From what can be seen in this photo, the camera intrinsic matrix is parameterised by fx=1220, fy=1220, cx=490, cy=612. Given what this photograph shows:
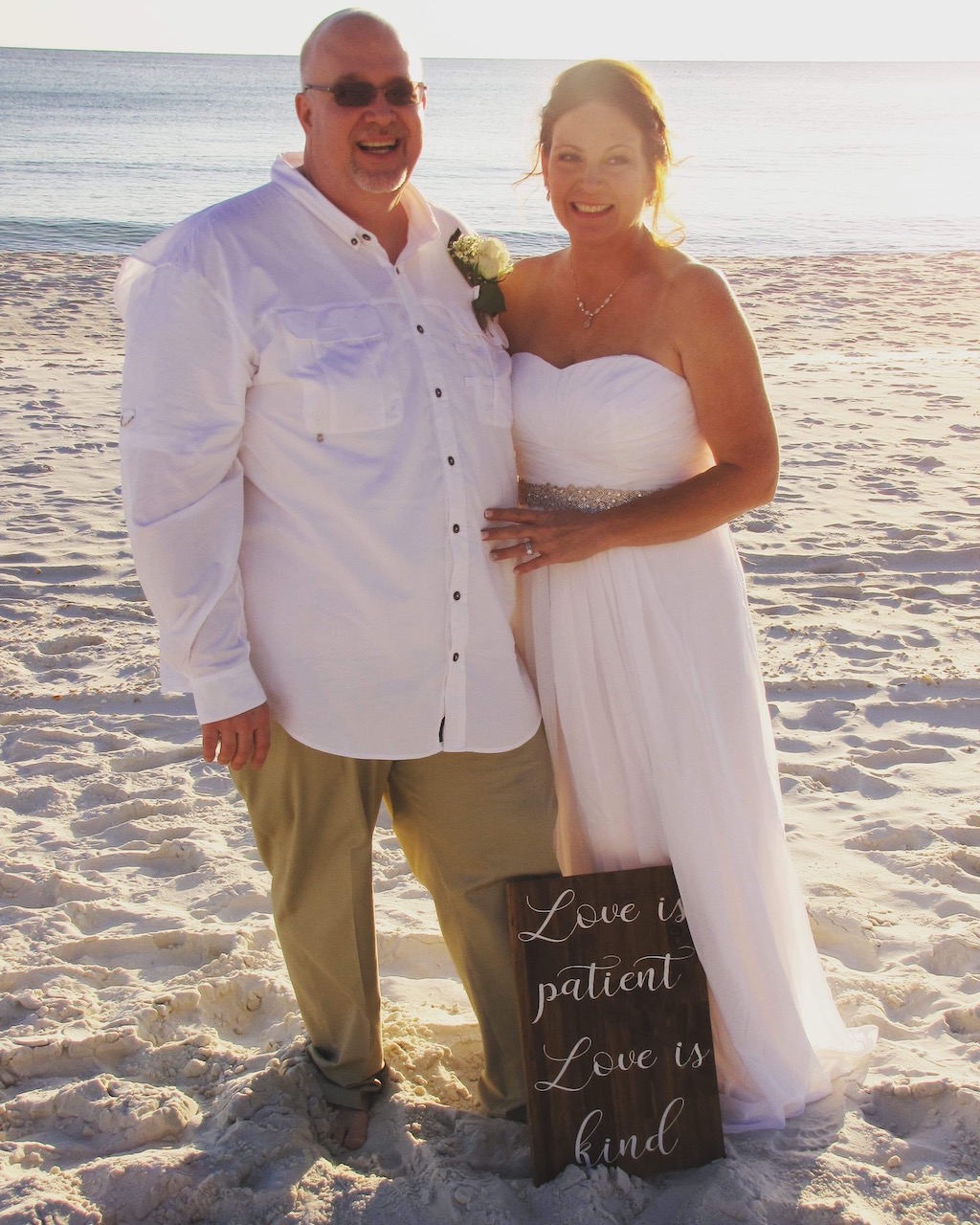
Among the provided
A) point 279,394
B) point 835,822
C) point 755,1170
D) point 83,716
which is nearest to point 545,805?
point 755,1170

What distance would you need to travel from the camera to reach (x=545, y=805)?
8.79 feet

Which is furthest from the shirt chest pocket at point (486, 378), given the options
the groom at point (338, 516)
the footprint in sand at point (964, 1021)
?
the footprint in sand at point (964, 1021)

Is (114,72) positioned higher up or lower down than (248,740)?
higher up

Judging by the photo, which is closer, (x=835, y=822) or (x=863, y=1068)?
(x=863, y=1068)

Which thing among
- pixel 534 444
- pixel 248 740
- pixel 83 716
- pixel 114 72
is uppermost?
pixel 114 72

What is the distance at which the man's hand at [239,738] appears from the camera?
2379 mm

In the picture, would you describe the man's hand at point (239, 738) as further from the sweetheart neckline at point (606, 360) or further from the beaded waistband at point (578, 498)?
the sweetheart neckline at point (606, 360)

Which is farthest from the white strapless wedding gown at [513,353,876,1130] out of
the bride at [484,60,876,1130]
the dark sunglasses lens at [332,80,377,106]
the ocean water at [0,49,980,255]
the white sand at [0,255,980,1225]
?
the dark sunglasses lens at [332,80,377,106]

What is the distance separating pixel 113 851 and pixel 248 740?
1472mm

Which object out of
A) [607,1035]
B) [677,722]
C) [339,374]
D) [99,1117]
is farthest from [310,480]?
[99,1117]

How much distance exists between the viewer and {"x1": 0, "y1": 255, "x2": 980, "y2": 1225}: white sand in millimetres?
2424

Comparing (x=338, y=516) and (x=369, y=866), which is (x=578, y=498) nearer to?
(x=338, y=516)

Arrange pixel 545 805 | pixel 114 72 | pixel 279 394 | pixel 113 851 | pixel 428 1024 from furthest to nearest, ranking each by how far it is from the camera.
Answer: pixel 114 72
pixel 113 851
pixel 428 1024
pixel 545 805
pixel 279 394

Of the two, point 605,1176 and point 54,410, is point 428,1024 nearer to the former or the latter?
point 605,1176
